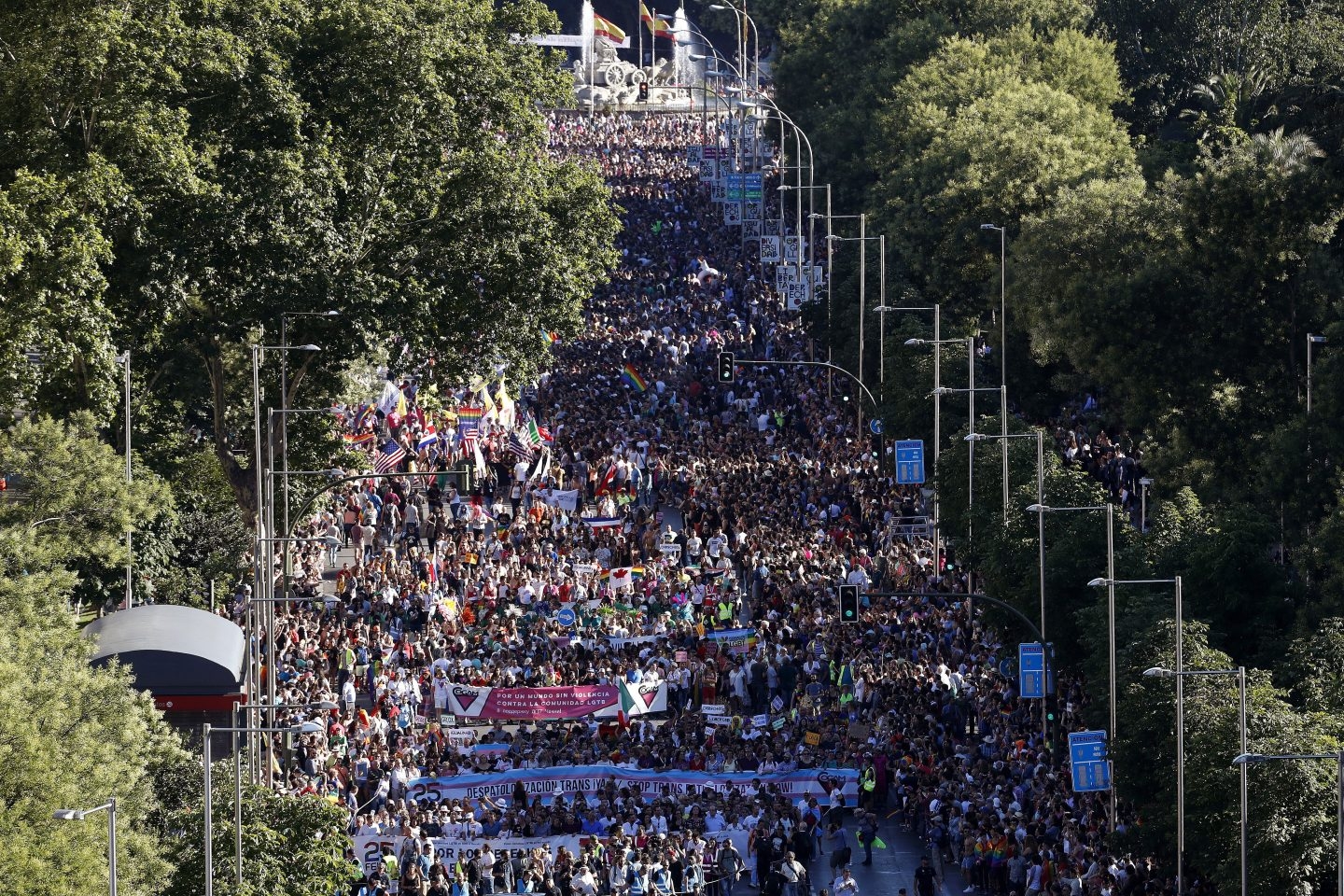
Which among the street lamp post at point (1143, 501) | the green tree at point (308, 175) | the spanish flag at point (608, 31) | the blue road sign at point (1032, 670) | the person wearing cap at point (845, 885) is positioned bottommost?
the person wearing cap at point (845, 885)

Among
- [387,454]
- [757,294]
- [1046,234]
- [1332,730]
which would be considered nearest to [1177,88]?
[757,294]

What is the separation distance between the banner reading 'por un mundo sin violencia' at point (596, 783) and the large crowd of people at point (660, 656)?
80 millimetres

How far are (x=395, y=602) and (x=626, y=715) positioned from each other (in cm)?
832

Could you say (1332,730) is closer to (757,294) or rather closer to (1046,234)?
(1046,234)

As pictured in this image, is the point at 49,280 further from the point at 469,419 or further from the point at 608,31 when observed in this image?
the point at 608,31

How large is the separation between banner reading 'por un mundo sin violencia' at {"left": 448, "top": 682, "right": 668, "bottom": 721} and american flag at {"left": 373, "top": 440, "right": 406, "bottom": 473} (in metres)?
12.4

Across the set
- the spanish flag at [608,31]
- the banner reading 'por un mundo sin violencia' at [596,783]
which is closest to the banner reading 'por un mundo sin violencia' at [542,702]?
the banner reading 'por un mundo sin violencia' at [596,783]

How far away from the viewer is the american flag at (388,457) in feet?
189

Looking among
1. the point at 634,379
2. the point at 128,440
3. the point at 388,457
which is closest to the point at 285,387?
the point at 128,440

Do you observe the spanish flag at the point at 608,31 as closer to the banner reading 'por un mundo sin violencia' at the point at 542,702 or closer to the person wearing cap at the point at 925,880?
the banner reading 'por un mundo sin violencia' at the point at 542,702

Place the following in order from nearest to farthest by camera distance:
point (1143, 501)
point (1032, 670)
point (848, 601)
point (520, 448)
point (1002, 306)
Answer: point (1032, 670), point (848, 601), point (1143, 501), point (520, 448), point (1002, 306)

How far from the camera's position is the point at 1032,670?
140ft

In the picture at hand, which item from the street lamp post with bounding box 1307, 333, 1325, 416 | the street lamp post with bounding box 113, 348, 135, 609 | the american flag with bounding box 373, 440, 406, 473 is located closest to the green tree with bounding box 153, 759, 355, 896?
the street lamp post with bounding box 113, 348, 135, 609

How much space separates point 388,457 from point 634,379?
17.3m
